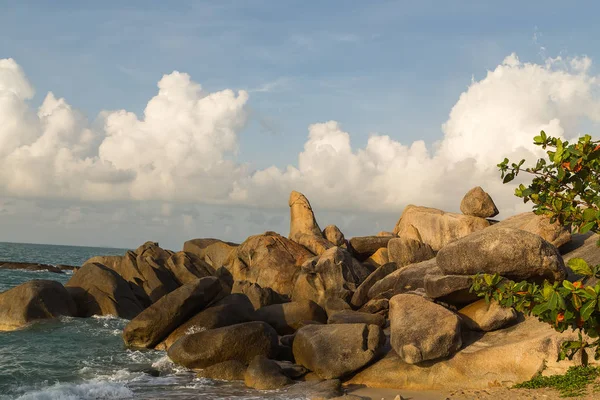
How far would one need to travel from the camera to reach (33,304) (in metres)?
29.8

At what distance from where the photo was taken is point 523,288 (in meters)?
6.89

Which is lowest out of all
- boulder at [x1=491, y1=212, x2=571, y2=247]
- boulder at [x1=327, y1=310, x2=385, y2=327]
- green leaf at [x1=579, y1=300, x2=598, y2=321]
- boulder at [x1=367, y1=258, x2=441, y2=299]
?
boulder at [x1=327, y1=310, x2=385, y2=327]

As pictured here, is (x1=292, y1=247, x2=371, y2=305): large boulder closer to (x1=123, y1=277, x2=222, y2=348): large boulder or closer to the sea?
(x1=123, y1=277, x2=222, y2=348): large boulder

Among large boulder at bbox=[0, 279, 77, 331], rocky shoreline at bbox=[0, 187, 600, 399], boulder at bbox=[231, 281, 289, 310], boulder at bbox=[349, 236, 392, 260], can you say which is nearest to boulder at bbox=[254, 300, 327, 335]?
rocky shoreline at bbox=[0, 187, 600, 399]

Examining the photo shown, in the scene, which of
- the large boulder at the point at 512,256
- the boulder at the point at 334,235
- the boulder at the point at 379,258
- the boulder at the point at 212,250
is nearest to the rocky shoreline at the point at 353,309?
the large boulder at the point at 512,256

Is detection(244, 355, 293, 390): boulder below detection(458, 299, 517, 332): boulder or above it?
below

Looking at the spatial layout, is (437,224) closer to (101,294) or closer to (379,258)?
(379,258)

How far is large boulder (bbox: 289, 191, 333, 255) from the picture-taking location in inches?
1642

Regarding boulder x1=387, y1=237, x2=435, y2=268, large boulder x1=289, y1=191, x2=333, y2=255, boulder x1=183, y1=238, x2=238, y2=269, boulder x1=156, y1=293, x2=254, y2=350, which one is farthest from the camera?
boulder x1=183, y1=238, x2=238, y2=269

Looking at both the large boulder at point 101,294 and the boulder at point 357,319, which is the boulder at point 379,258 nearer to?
the boulder at point 357,319

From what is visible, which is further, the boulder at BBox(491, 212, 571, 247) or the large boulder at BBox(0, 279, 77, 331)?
the large boulder at BBox(0, 279, 77, 331)

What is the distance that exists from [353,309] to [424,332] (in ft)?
33.8

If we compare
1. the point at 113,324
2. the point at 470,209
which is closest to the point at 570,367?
the point at 470,209

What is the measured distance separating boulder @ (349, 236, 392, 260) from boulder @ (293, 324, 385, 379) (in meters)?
18.6
